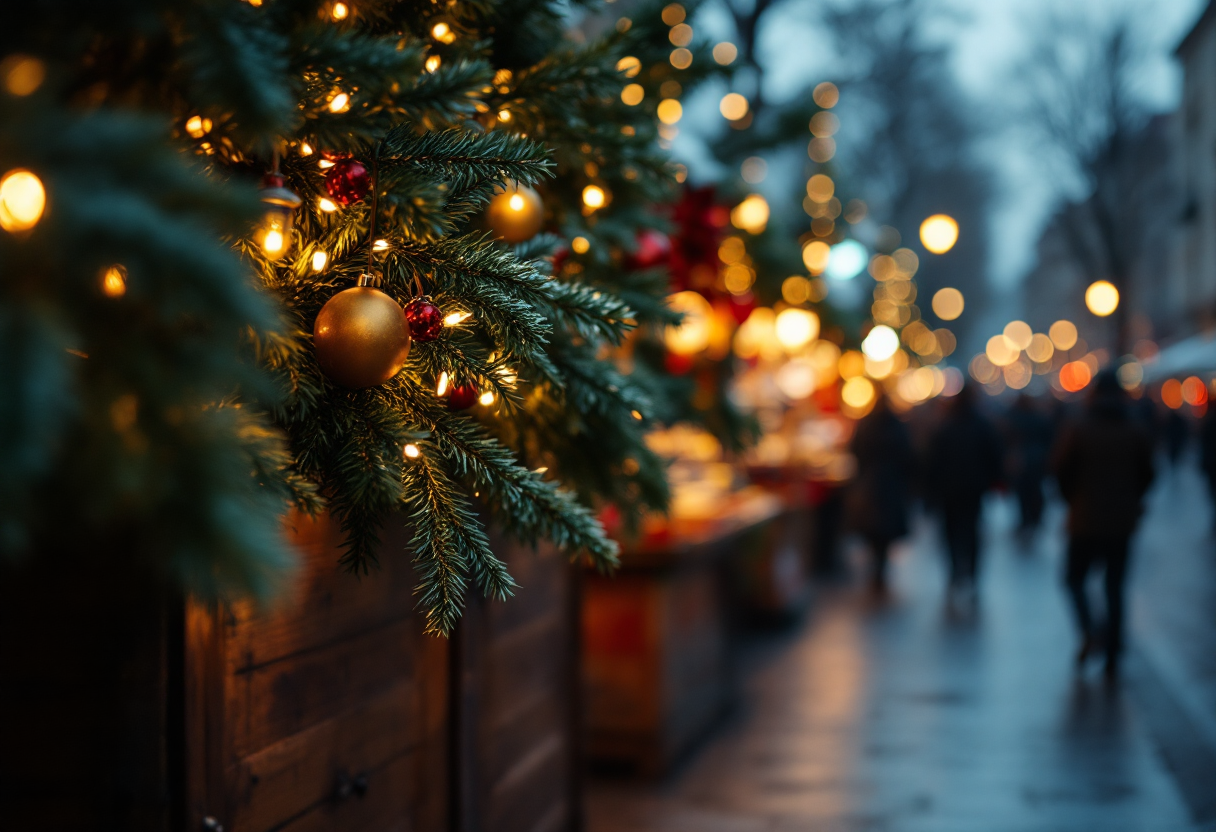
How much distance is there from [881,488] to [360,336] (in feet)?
35.5

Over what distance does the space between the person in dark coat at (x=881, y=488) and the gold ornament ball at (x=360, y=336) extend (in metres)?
10.8

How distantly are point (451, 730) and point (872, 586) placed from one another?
31.0 feet

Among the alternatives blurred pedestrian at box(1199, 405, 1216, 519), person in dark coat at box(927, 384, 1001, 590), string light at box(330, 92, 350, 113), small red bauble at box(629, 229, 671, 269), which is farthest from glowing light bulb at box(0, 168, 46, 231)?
blurred pedestrian at box(1199, 405, 1216, 519)

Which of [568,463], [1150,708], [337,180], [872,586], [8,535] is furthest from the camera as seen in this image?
[872,586]

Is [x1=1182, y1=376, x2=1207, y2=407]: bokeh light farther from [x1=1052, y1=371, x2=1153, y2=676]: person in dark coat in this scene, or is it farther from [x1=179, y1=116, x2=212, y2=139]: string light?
[x1=179, y1=116, x2=212, y2=139]: string light

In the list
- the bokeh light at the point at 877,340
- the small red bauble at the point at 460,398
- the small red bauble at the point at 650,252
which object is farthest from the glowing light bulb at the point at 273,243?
the bokeh light at the point at 877,340

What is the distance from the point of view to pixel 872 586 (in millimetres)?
11781

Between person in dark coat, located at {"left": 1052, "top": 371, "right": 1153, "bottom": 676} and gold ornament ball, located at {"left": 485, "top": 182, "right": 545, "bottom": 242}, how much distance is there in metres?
6.35

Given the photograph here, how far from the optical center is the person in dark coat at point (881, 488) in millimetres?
11703

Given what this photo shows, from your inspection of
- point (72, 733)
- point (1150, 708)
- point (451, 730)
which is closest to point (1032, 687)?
point (1150, 708)

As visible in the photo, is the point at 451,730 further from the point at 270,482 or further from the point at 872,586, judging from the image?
the point at 872,586

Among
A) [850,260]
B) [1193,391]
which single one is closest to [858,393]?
[850,260]

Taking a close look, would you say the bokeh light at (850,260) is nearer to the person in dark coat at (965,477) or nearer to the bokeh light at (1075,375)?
the person in dark coat at (965,477)

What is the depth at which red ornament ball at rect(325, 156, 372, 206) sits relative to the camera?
5.12 feet
